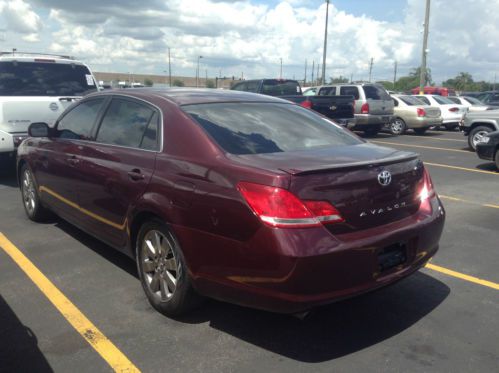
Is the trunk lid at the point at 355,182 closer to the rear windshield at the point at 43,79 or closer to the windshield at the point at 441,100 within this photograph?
the rear windshield at the point at 43,79

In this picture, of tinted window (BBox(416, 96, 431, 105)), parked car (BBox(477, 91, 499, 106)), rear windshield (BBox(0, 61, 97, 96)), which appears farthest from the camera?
Result: parked car (BBox(477, 91, 499, 106))

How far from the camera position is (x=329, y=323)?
3.47m

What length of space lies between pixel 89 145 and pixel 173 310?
1813 mm

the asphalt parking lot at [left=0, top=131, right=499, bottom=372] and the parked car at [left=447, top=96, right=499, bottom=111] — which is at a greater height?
the parked car at [left=447, top=96, right=499, bottom=111]

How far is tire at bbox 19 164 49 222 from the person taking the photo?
5824 mm

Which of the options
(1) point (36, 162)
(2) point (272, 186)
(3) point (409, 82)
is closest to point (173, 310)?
(2) point (272, 186)

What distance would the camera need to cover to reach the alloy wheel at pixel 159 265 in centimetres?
346

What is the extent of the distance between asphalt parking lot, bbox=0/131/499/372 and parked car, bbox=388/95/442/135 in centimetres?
1370

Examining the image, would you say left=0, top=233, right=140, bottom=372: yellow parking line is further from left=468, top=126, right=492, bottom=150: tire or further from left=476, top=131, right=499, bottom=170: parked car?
left=468, top=126, right=492, bottom=150: tire

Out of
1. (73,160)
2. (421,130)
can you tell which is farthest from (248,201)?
(421,130)

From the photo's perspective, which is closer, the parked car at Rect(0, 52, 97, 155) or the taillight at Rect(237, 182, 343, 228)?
the taillight at Rect(237, 182, 343, 228)

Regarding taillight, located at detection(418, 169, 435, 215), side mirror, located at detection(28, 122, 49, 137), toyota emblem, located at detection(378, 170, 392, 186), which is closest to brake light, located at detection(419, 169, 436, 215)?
taillight, located at detection(418, 169, 435, 215)

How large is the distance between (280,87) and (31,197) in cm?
1110

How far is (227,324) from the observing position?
3461 mm
